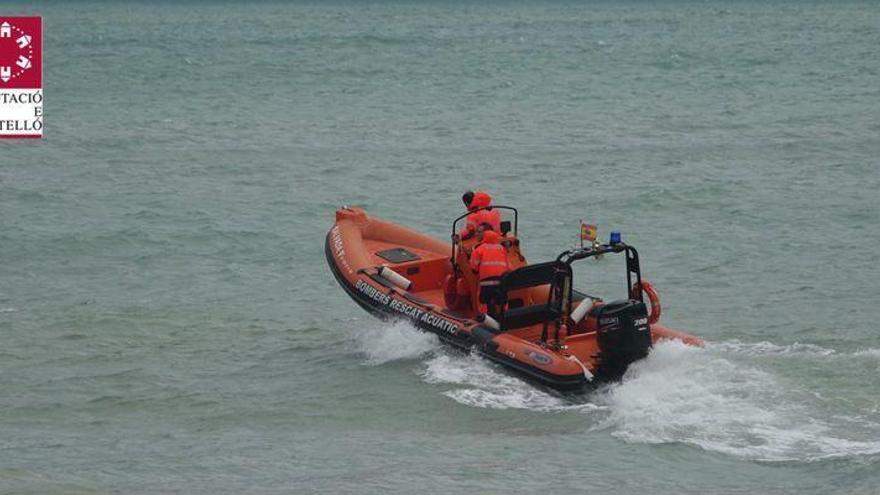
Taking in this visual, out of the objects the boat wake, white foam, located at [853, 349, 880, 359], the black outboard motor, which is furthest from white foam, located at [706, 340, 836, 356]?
the black outboard motor

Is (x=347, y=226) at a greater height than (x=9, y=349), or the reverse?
(x=347, y=226)

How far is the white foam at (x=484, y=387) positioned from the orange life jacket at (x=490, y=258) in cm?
79

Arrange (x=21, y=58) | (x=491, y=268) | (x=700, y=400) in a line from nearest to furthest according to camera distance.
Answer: (x=700, y=400) → (x=491, y=268) → (x=21, y=58)

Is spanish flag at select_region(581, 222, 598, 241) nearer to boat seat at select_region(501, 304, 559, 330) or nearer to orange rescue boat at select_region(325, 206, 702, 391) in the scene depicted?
orange rescue boat at select_region(325, 206, 702, 391)

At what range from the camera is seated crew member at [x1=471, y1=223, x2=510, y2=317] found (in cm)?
1452

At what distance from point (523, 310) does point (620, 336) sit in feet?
3.78

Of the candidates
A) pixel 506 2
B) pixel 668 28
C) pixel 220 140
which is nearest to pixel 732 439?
pixel 220 140

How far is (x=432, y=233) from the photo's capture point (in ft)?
71.2

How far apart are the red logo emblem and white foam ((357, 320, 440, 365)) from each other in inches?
651

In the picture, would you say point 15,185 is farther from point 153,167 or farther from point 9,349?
point 9,349

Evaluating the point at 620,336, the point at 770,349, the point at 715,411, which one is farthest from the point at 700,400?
the point at 770,349

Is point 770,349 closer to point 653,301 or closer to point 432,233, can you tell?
point 653,301

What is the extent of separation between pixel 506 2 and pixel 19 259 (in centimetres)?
6993

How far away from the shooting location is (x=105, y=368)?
15164mm
